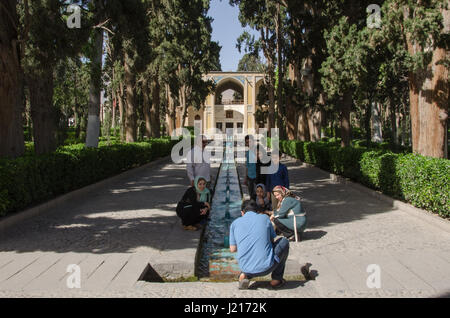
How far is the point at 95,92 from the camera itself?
13531 mm

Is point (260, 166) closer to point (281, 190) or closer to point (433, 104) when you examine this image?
point (281, 190)

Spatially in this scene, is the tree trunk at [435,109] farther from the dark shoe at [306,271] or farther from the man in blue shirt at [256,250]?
the man in blue shirt at [256,250]

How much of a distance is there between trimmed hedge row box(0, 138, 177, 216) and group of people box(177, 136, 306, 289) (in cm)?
267

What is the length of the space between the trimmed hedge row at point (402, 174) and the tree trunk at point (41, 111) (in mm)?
8206

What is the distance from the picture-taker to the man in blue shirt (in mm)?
4129

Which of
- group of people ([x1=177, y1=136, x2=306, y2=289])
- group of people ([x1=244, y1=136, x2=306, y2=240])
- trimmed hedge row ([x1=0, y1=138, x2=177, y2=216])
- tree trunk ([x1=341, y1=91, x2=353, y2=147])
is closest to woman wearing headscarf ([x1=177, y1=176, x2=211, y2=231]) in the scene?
group of people ([x1=177, y1=136, x2=306, y2=289])

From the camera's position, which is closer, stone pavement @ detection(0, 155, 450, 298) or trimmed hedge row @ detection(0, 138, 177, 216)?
stone pavement @ detection(0, 155, 450, 298)

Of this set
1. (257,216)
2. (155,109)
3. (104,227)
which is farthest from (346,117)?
(257,216)

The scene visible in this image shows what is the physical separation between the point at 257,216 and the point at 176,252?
1.43 metres

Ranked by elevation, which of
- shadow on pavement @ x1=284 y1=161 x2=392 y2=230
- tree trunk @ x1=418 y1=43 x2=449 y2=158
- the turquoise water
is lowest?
the turquoise water

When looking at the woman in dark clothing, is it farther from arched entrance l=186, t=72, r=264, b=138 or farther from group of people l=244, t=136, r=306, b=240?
arched entrance l=186, t=72, r=264, b=138

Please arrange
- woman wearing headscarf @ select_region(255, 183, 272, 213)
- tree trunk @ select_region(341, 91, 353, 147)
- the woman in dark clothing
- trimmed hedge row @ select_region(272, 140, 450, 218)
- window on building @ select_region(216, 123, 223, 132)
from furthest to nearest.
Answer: window on building @ select_region(216, 123, 223, 132) → tree trunk @ select_region(341, 91, 353, 147) → the woman in dark clothing → woman wearing headscarf @ select_region(255, 183, 272, 213) → trimmed hedge row @ select_region(272, 140, 450, 218)

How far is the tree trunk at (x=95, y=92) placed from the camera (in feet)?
41.4

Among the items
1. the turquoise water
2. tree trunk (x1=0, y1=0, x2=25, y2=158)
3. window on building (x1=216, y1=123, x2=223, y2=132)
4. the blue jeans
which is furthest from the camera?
window on building (x1=216, y1=123, x2=223, y2=132)
